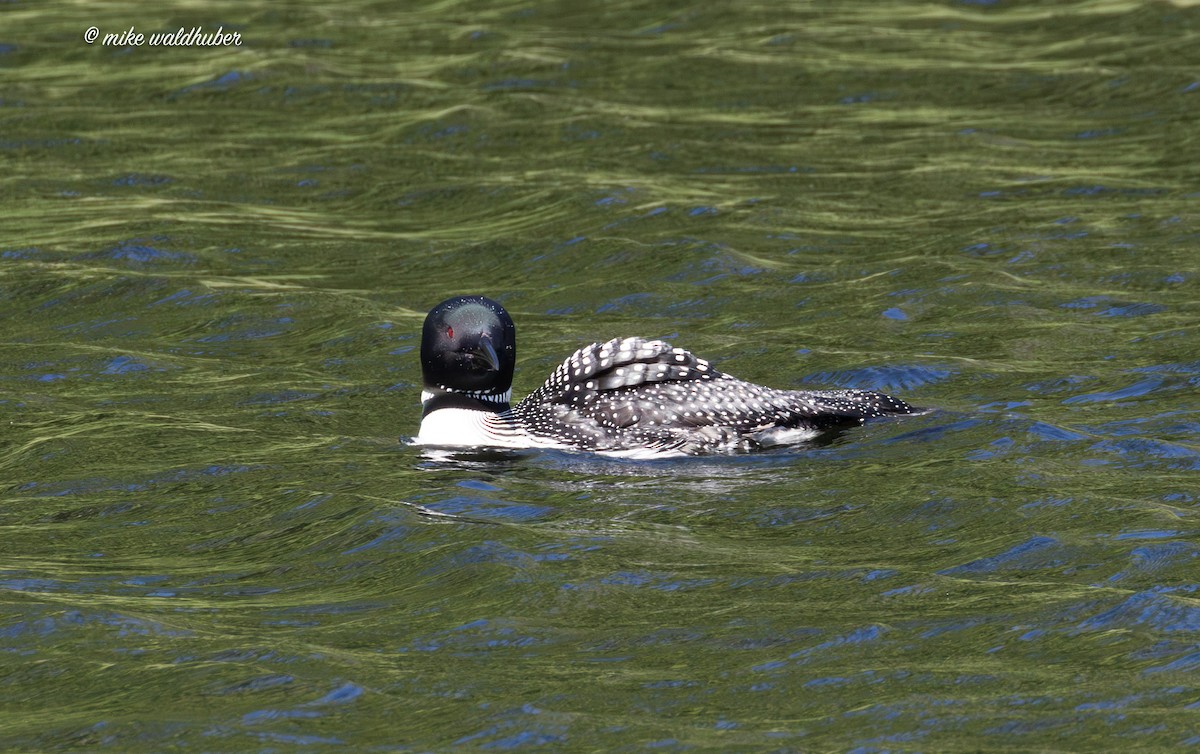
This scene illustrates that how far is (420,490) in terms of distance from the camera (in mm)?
8539

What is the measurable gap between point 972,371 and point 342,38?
1016 centimetres

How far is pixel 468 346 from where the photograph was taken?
9.20 meters

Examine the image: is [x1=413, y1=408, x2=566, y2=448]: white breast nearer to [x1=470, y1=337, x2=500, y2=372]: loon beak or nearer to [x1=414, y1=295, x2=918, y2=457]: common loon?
[x1=414, y1=295, x2=918, y2=457]: common loon

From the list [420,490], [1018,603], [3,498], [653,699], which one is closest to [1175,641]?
[1018,603]

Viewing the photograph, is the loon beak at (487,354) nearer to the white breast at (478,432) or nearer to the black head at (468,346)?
the black head at (468,346)

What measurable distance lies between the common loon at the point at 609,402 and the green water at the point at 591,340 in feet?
0.55

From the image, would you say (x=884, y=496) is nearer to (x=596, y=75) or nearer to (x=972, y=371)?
(x=972, y=371)

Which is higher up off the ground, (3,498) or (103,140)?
(103,140)

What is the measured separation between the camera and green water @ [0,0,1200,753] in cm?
633

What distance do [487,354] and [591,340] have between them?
2.23 meters

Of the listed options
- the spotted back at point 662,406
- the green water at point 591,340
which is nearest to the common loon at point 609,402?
the spotted back at point 662,406

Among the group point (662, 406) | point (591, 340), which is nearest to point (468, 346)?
point (662, 406)

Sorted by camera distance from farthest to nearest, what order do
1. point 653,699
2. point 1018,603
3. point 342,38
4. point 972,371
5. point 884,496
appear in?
point 342,38, point 972,371, point 884,496, point 1018,603, point 653,699

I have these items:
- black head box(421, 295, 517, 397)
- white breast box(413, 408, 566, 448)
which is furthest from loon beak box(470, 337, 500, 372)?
white breast box(413, 408, 566, 448)
